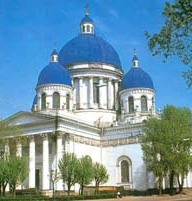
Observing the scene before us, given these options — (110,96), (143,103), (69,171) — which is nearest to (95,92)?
(110,96)

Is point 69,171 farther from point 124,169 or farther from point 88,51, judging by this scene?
point 88,51

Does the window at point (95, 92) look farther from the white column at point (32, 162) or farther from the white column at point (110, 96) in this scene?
the white column at point (32, 162)

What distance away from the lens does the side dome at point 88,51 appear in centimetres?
7669

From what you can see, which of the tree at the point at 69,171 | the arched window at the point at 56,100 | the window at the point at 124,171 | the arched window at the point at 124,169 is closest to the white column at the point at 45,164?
the arched window at the point at 56,100

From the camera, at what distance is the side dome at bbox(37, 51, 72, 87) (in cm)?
7056

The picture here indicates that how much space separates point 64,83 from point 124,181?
17.9 metres

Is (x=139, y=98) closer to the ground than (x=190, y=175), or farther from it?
farther from it

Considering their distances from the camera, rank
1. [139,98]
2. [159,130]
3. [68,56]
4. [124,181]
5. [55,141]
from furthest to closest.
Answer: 1. [68,56]
2. [139,98]
3. [124,181]
4. [55,141]
5. [159,130]

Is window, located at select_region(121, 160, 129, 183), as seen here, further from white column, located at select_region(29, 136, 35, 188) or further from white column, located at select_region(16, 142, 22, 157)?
white column, located at select_region(16, 142, 22, 157)

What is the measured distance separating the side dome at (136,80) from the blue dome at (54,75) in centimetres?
979

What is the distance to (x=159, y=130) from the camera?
56188mm

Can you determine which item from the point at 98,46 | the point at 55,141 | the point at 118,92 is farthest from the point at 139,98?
the point at 55,141

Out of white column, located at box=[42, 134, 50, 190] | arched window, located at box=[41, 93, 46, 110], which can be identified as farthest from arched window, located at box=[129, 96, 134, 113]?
white column, located at box=[42, 134, 50, 190]

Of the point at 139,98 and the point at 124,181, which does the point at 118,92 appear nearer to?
the point at 139,98
